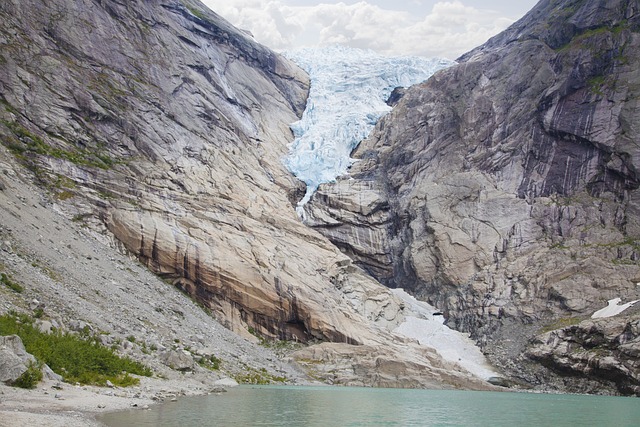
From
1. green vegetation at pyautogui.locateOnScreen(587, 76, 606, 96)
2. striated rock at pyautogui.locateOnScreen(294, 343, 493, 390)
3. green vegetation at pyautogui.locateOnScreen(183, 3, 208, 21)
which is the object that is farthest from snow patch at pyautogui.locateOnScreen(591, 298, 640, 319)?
green vegetation at pyautogui.locateOnScreen(183, 3, 208, 21)

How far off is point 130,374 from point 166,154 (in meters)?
43.7

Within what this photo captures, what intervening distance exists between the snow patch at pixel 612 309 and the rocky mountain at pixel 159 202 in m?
15.6

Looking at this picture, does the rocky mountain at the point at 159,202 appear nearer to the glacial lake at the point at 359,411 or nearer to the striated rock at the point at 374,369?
the striated rock at the point at 374,369

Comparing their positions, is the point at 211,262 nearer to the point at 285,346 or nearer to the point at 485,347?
the point at 285,346

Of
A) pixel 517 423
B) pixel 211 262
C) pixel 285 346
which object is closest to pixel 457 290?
pixel 285 346

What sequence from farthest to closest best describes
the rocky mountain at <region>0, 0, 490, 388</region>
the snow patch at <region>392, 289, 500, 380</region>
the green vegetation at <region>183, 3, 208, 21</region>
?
the green vegetation at <region>183, 3, 208, 21</region>, the snow patch at <region>392, 289, 500, 380</region>, the rocky mountain at <region>0, 0, 490, 388</region>

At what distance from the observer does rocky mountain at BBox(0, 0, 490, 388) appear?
177ft

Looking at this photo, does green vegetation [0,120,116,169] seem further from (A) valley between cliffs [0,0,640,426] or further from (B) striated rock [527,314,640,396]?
(B) striated rock [527,314,640,396]

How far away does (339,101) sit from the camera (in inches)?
4537

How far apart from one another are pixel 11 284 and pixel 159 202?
3029 cm

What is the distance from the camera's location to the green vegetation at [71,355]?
26469mm

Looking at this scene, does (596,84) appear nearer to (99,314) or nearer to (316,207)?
(316,207)

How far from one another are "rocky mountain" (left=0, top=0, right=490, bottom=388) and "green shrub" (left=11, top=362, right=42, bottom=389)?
15.7 metres

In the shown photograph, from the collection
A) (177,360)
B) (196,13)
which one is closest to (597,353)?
(177,360)
